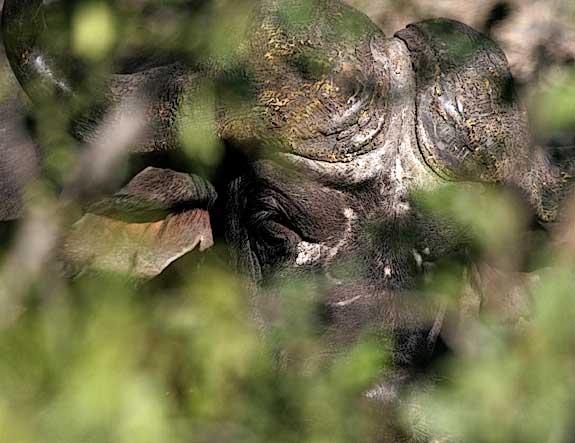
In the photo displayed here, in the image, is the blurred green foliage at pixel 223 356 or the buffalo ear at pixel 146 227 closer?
the blurred green foliage at pixel 223 356

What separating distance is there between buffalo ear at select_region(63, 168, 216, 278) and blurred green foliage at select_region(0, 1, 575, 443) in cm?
7

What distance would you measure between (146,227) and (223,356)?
0.40 meters

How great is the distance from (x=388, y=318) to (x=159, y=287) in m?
0.68

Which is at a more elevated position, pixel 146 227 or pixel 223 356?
pixel 146 227

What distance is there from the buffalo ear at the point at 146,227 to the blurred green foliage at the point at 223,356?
68 mm

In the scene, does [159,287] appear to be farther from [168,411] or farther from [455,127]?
[455,127]

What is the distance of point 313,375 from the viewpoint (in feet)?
8.20

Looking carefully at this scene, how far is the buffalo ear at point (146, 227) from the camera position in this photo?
106 inches

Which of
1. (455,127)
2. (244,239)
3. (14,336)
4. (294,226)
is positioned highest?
(455,127)

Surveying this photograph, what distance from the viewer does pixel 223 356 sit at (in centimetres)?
282

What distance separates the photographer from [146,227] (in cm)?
284

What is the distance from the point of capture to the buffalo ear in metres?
2.68

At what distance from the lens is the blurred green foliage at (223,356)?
225 cm

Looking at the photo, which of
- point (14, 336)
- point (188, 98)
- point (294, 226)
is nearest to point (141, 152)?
point (188, 98)
